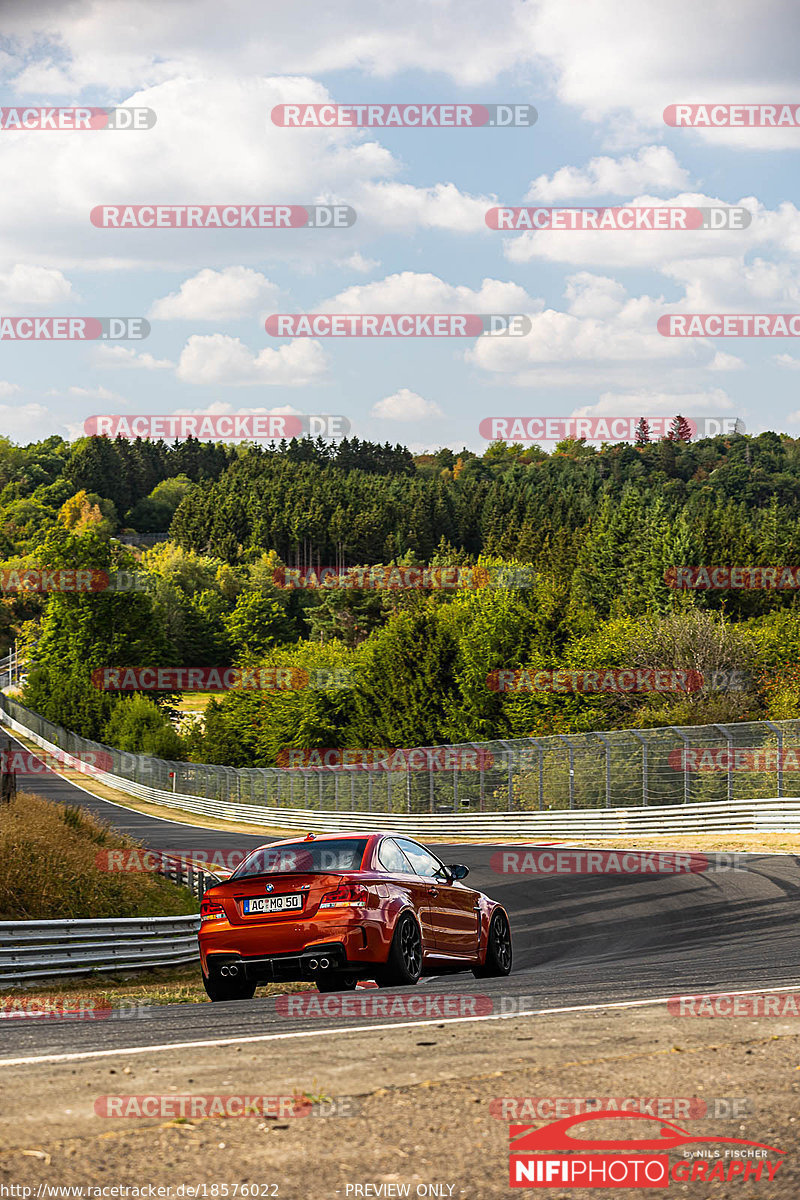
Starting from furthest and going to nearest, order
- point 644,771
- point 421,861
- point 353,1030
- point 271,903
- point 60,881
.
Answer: point 644,771 < point 60,881 < point 421,861 < point 271,903 < point 353,1030

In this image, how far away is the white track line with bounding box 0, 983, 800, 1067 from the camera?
241 inches

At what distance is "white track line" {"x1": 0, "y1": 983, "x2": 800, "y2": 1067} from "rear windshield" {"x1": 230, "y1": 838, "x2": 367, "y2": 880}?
309cm

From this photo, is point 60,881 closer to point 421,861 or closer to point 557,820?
point 421,861

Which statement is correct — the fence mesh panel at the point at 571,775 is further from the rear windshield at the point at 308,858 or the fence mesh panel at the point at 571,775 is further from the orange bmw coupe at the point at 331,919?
the rear windshield at the point at 308,858

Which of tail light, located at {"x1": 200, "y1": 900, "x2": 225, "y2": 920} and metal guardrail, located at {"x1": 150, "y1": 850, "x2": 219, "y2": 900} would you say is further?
metal guardrail, located at {"x1": 150, "y1": 850, "x2": 219, "y2": 900}

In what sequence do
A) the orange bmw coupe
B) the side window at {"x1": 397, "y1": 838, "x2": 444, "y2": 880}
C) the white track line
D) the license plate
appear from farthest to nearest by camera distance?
the side window at {"x1": 397, "y1": 838, "x2": 444, "y2": 880} < the license plate < the orange bmw coupe < the white track line

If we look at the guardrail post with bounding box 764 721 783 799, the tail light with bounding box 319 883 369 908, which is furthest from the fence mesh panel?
the tail light with bounding box 319 883 369 908

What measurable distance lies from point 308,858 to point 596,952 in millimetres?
5626

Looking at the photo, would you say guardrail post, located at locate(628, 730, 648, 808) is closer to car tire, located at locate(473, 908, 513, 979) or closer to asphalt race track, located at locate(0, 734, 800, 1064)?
Answer: asphalt race track, located at locate(0, 734, 800, 1064)

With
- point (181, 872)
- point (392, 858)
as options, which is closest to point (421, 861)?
point (392, 858)

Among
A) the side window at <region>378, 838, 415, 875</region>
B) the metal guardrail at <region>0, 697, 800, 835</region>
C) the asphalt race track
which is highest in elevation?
the side window at <region>378, 838, 415, 875</region>

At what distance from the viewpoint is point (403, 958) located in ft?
→ 32.9

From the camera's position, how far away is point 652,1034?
632cm

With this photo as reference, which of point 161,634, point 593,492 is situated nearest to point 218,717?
point 161,634
